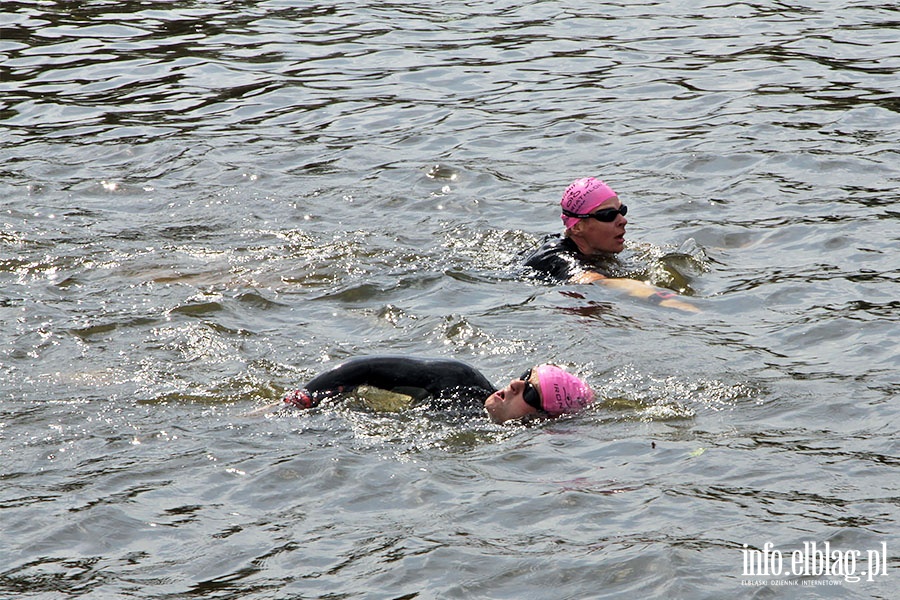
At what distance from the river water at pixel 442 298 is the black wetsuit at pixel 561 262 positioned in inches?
10.9

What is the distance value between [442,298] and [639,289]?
67.7 inches

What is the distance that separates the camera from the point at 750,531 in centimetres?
659

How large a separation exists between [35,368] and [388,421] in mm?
2797

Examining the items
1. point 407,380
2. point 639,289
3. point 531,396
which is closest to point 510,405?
point 531,396

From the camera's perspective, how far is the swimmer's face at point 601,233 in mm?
11586

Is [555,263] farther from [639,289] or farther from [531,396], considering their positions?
[531,396]

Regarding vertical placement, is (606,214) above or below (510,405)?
above

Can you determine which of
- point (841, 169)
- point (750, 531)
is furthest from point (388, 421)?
point (841, 169)

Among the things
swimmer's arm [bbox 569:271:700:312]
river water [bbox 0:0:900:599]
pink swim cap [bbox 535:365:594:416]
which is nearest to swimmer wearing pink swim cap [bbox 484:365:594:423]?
pink swim cap [bbox 535:365:594:416]

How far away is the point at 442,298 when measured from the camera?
10984mm

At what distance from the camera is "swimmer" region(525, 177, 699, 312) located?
11.5 m

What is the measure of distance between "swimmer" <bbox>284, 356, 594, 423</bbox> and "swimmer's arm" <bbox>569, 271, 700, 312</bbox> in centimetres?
230

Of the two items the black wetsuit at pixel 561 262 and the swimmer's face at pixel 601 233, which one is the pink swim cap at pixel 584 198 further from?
the black wetsuit at pixel 561 262

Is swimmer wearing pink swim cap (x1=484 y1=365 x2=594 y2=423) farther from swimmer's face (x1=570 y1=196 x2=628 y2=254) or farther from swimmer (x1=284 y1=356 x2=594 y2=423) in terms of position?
swimmer's face (x1=570 y1=196 x2=628 y2=254)
